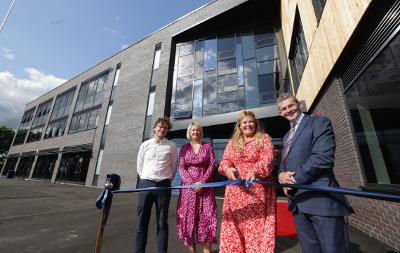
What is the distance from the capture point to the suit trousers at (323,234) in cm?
164

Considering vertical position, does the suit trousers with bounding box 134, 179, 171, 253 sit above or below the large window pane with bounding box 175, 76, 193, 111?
below

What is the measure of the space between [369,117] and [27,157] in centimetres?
3615

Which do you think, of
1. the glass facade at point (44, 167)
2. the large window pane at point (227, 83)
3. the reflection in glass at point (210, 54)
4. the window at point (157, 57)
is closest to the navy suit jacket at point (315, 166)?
the large window pane at point (227, 83)

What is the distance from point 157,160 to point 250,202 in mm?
1462

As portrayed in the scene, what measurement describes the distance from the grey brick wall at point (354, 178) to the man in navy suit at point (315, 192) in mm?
2628

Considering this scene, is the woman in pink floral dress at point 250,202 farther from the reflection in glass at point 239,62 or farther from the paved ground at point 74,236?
the reflection in glass at point 239,62

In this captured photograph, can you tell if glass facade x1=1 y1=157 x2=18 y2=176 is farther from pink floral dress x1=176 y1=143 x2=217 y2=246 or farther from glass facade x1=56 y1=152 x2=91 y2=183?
pink floral dress x1=176 y1=143 x2=217 y2=246

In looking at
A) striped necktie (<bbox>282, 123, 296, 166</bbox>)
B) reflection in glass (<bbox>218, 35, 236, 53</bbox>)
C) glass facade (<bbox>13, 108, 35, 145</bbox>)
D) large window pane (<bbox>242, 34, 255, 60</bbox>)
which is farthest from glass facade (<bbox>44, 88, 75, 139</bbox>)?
striped necktie (<bbox>282, 123, 296, 166</bbox>)

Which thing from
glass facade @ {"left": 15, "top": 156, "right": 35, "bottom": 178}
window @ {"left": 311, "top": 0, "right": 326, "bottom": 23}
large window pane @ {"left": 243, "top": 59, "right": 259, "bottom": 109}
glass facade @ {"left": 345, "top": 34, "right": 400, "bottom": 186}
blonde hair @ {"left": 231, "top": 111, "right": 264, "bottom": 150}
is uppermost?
large window pane @ {"left": 243, "top": 59, "right": 259, "bottom": 109}

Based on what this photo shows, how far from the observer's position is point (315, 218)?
5.76ft

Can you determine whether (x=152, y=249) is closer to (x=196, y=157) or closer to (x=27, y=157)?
(x=196, y=157)

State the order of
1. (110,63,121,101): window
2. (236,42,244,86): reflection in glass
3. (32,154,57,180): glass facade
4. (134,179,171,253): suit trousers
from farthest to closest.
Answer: (32,154,57,180): glass facade
(110,63,121,101): window
(236,42,244,86): reflection in glass
(134,179,171,253): suit trousers

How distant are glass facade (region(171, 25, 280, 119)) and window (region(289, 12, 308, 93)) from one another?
1751 millimetres

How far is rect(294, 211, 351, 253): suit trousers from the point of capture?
1.64m
